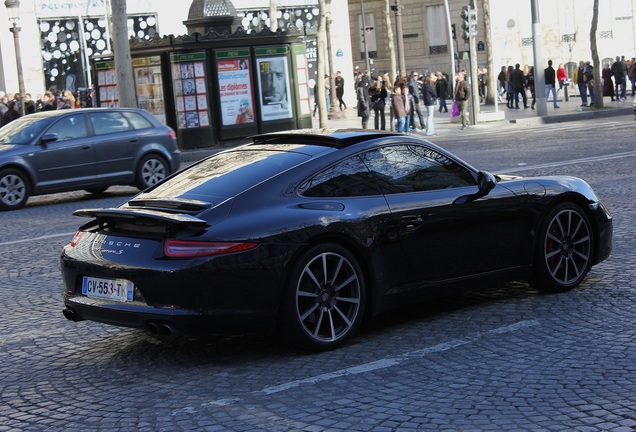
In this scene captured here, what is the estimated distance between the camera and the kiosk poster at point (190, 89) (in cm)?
2827

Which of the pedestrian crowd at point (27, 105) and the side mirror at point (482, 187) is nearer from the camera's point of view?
the side mirror at point (482, 187)

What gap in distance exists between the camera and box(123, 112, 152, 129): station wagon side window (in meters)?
18.8

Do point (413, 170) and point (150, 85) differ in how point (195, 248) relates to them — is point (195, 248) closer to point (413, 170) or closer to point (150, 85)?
point (413, 170)

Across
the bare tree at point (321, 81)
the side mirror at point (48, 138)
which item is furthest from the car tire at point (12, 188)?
the bare tree at point (321, 81)

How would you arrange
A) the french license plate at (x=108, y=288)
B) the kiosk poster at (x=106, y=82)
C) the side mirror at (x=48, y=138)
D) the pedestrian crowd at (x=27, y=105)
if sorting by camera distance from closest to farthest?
1. the french license plate at (x=108, y=288)
2. the side mirror at (x=48, y=138)
3. the kiosk poster at (x=106, y=82)
4. the pedestrian crowd at (x=27, y=105)

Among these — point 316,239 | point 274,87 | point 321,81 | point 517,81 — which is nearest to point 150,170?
point 274,87

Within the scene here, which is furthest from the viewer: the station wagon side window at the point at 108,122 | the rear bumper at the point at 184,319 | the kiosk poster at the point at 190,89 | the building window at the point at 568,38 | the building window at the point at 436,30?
the building window at the point at 436,30

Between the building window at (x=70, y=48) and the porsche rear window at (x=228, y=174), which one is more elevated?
the building window at (x=70, y=48)

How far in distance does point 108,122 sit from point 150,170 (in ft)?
3.73

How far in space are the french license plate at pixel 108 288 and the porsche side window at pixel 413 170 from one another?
182 centimetres

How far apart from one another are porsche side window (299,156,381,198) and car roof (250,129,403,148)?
0.17 meters

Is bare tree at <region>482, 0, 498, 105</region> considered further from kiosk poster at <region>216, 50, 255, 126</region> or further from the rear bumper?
the rear bumper

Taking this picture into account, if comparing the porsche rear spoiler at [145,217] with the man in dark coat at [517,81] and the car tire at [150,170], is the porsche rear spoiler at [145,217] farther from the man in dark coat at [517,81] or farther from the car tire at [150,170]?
the man in dark coat at [517,81]

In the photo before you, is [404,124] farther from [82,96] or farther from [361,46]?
[361,46]
